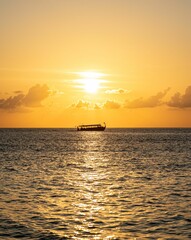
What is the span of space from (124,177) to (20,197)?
18.2 m

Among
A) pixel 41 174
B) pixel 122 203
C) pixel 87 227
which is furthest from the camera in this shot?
pixel 41 174

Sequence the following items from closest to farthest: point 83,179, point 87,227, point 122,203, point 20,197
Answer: point 87,227, point 122,203, point 20,197, point 83,179

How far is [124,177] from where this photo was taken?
49844mm

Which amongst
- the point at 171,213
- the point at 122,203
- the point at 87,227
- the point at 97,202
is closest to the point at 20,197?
the point at 97,202

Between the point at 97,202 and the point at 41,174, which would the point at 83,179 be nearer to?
the point at 41,174

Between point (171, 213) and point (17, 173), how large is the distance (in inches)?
1160

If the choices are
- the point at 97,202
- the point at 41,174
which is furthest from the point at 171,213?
the point at 41,174

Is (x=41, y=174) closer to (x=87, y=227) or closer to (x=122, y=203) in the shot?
(x=122, y=203)

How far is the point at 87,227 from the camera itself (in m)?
25.1

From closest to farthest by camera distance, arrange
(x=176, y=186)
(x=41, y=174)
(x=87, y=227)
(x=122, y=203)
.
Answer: (x=87, y=227), (x=122, y=203), (x=176, y=186), (x=41, y=174)

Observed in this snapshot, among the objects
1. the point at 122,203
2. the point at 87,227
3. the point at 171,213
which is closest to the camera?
the point at 87,227

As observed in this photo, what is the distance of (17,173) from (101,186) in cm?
1586

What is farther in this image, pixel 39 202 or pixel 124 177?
pixel 124 177

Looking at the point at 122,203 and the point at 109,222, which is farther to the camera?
the point at 122,203
